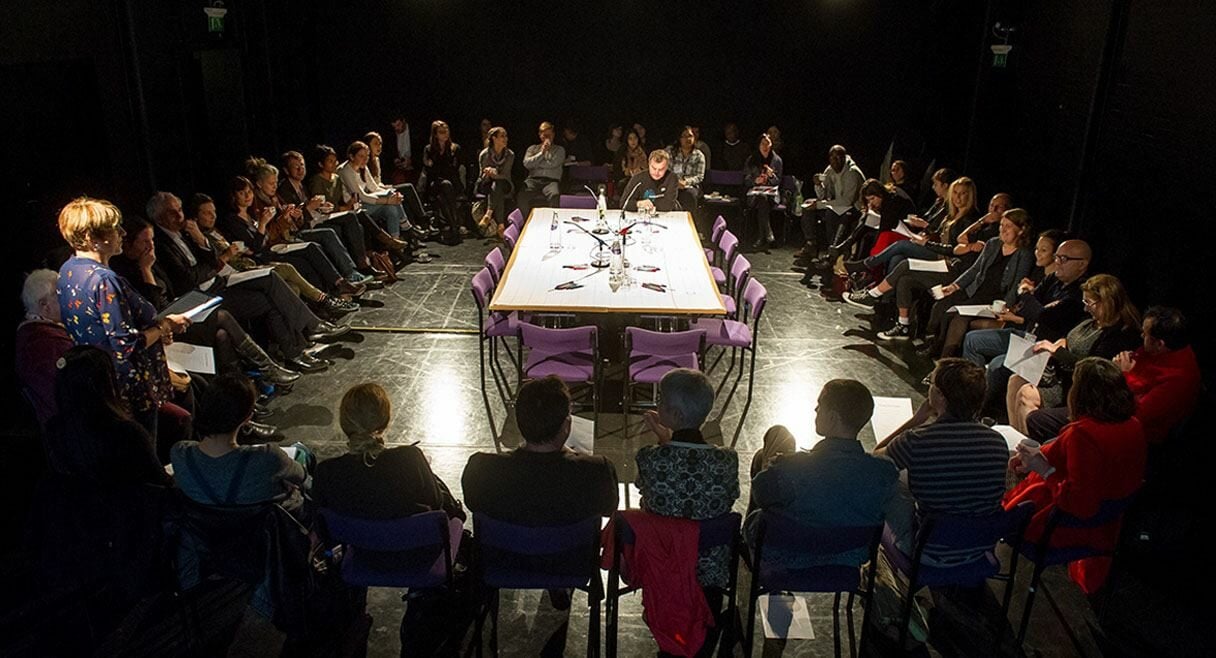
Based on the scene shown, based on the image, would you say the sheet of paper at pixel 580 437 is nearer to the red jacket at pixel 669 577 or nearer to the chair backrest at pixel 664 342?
the red jacket at pixel 669 577

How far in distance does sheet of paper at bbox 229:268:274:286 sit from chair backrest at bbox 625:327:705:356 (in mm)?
2750

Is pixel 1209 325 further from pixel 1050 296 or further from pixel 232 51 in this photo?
pixel 232 51

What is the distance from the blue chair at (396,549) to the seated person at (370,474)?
78 millimetres

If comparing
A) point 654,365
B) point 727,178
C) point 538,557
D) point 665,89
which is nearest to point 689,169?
point 727,178

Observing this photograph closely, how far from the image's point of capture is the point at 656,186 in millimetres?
9008

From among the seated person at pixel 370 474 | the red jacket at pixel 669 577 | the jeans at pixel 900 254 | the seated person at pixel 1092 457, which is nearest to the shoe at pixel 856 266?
the jeans at pixel 900 254

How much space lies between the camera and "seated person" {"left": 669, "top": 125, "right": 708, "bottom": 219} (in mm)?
9992

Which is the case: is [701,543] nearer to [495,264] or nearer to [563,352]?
[563,352]

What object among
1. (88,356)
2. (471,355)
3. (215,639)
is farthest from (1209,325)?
(88,356)

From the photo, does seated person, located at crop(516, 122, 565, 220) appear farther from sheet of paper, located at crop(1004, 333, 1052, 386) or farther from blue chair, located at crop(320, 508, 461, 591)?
blue chair, located at crop(320, 508, 461, 591)

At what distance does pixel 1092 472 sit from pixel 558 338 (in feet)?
9.39

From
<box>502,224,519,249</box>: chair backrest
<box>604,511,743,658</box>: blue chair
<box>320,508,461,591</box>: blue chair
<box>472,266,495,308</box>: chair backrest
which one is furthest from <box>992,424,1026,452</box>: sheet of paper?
<box>502,224,519,249</box>: chair backrest

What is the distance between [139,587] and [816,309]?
→ 5907 millimetres

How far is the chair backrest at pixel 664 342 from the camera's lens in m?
5.27
